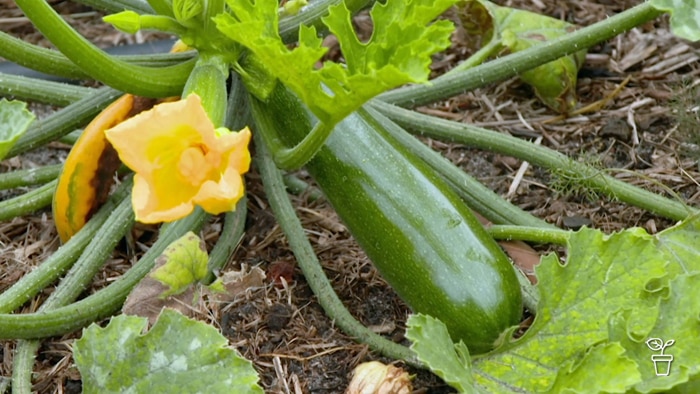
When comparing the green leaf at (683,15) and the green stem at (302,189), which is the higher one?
the green leaf at (683,15)

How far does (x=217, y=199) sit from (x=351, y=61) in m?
0.33

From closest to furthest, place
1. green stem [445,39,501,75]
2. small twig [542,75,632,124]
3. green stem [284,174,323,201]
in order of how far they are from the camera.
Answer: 1. green stem [284,174,323,201]
2. green stem [445,39,501,75]
3. small twig [542,75,632,124]

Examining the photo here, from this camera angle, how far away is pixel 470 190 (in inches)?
87.0

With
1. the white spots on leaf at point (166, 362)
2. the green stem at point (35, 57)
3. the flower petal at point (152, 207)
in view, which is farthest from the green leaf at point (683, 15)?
the green stem at point (35, 57)

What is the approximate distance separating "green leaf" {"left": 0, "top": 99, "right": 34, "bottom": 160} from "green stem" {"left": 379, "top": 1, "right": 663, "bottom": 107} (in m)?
0.92

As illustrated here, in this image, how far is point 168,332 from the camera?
1646mm

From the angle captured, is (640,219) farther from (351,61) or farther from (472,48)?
(351,61)

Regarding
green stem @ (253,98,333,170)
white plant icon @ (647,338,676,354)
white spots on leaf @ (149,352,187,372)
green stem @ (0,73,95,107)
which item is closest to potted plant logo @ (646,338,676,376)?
white plant icon @ (647,338,676,354)

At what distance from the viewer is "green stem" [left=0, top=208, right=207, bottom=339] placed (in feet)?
6.13

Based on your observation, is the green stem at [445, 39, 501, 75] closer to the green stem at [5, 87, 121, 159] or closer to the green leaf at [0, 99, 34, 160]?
the green stem at [5, 87, 121, 159]

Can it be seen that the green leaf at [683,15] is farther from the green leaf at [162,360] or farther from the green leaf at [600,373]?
the green leaf at [162,360]

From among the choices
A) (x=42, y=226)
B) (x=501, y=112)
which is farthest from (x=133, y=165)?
(x=501, y=112)

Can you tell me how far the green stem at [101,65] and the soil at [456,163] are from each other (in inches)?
16.6

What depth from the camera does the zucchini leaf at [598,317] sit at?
1.60 metres
